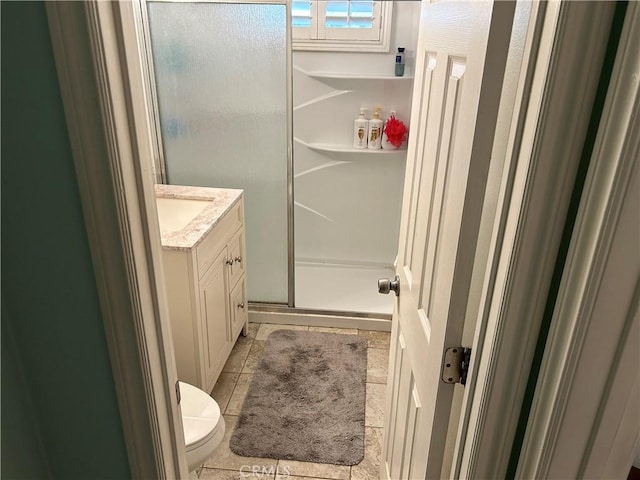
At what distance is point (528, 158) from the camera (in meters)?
0.73

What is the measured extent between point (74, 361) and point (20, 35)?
55 cm

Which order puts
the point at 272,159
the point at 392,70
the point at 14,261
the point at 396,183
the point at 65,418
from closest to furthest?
the point at 14,261 → the point at 65,418 → the point at 272,159 → the point at 392,70 → the point at 396,183

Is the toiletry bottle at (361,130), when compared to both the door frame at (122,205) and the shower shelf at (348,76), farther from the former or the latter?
the door frame at (122,205)

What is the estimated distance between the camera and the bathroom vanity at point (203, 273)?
203 centimetres

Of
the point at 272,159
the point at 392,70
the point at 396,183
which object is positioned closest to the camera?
the point at 272,159

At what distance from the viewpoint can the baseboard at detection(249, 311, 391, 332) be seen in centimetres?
303

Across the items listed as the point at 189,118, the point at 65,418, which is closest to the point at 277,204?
the point at 189,118

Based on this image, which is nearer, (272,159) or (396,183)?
(272,159)

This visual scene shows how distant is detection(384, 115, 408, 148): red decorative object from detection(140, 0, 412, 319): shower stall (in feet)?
0.34

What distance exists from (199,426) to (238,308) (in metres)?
1.08

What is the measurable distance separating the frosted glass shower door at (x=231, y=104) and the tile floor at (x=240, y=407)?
0.51 m

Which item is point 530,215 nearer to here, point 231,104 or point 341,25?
point 231,104

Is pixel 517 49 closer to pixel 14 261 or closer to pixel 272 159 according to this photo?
pixel 14 261

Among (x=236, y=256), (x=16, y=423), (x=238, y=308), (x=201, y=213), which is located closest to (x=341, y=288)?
(x=238, y=308)
